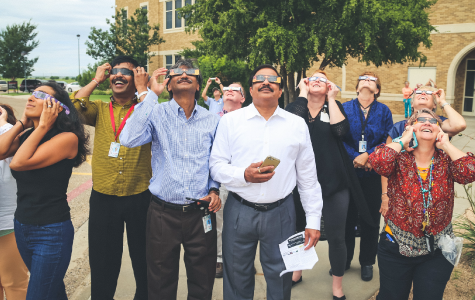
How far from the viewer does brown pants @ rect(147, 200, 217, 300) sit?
8.72 ft

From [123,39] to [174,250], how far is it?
2927 centimetres

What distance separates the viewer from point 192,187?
266 centimetres

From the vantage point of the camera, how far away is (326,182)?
129 inches

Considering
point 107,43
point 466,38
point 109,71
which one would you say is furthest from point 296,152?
point 107,43

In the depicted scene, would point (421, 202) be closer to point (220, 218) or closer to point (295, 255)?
point (295, 255)

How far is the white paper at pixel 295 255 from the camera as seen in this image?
101 inches

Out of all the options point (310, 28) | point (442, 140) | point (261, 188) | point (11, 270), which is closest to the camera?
point (442, 140)

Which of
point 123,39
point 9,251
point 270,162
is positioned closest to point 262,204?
point 270,162

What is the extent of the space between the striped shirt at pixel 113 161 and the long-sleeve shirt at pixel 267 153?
75 cm

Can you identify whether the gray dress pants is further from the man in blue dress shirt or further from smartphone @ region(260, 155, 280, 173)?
smartphone @ region(260, 155, 280, 173)

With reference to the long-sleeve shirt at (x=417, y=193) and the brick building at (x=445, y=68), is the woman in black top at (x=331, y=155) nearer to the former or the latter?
the long-sleeve shirt at (x=417, y=193)

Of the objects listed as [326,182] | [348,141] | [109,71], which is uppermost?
[109,71]

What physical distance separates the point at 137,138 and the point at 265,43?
10.5m

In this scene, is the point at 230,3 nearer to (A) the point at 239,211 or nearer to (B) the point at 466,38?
(A) the point at 239,211
